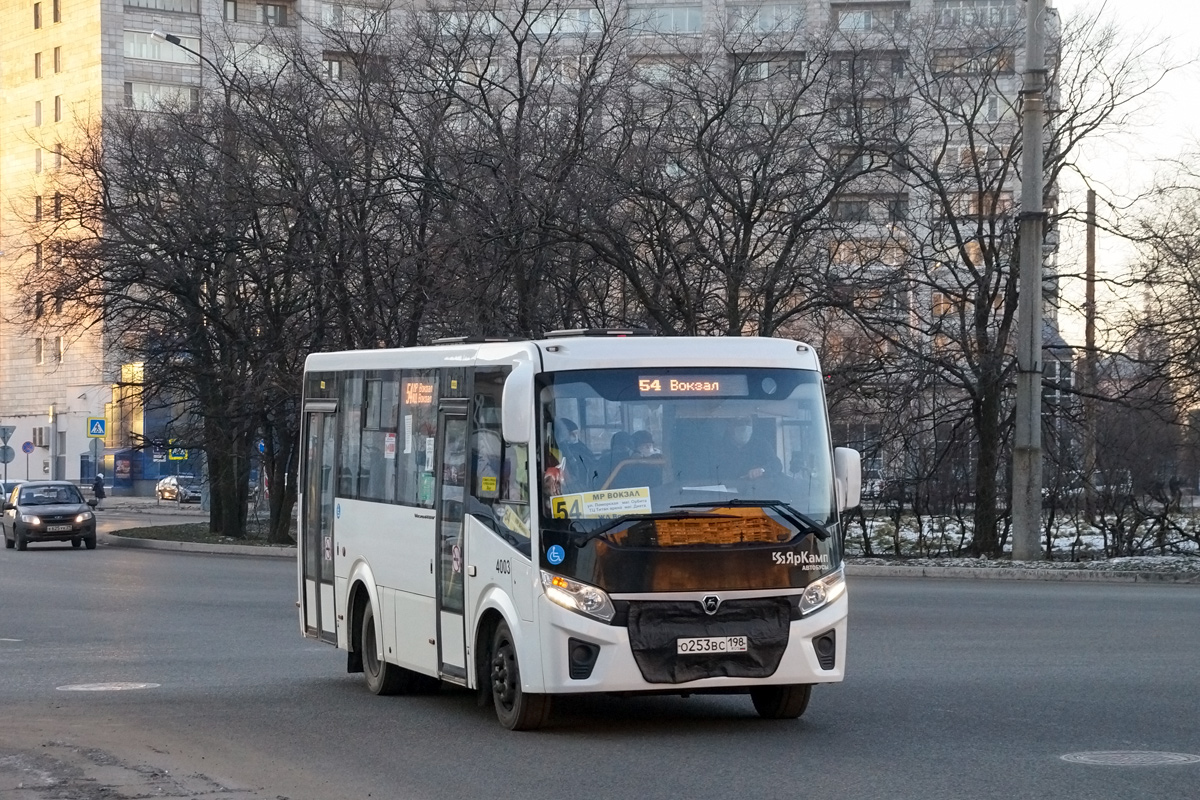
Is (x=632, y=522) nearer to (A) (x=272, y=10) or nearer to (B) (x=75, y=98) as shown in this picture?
(A) (x=272, y=10)

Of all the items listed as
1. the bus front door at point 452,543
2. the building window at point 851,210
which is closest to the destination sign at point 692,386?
the bus front door at point 452,543

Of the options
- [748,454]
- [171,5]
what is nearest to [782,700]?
[748,454]

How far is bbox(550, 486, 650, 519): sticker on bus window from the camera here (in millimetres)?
10656

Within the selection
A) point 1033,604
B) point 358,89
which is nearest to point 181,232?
point 358,89

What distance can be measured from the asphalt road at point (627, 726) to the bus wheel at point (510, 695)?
124 mm

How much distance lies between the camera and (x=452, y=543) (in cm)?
1179

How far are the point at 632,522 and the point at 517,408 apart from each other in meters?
0.96

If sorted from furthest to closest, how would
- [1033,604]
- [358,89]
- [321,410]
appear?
[358,89] → [1033,604] → [321,410]

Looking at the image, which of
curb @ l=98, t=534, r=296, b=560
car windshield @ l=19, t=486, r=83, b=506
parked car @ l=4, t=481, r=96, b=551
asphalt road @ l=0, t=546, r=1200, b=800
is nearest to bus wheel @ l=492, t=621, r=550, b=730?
asphalt road @ l=0, t=546, r=1200, b=800

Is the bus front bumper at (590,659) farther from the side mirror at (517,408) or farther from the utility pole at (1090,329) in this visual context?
the utility pole at (1090,329)

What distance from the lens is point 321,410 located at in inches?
575

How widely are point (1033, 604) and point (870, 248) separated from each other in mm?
12088

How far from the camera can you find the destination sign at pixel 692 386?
36.4ft

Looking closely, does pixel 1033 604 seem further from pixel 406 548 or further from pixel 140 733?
pixel 140 733
